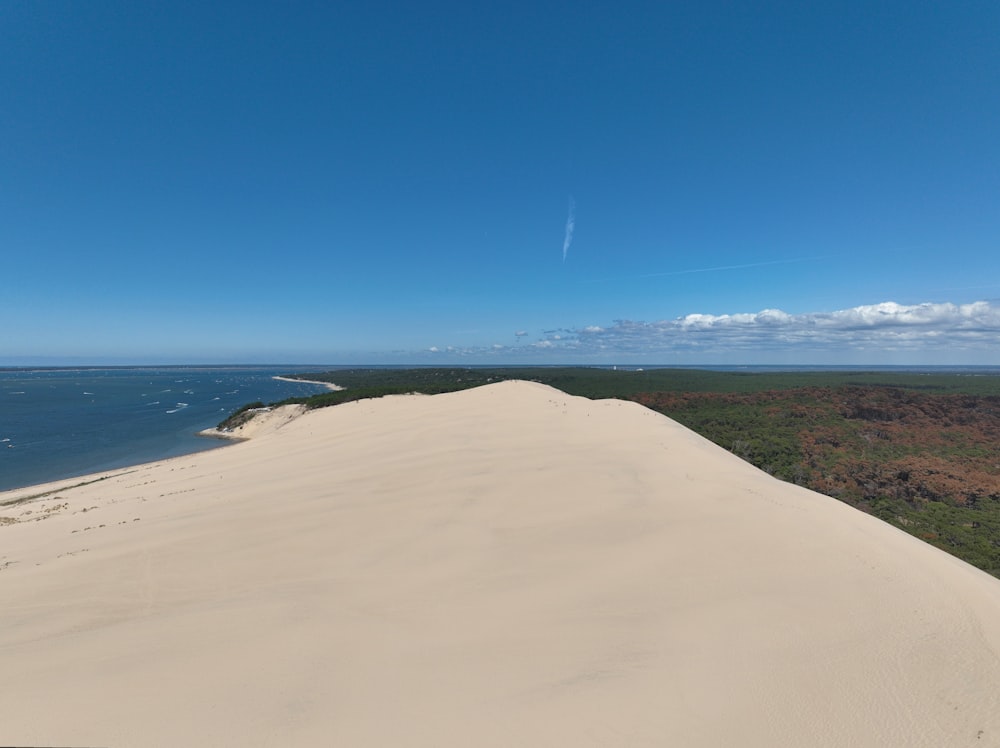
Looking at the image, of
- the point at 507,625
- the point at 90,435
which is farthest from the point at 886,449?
the point at 90,435

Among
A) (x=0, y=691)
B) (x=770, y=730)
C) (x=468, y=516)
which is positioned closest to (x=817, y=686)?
(x=770, y=730)

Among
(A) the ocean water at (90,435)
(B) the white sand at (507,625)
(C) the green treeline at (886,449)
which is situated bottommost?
(A) the ocean water at (90,435)

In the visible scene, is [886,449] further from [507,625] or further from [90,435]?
[90,435]

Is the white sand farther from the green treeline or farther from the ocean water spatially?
A: the ocean water

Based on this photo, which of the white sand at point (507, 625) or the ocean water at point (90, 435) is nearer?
the white sand at point (507, 625)

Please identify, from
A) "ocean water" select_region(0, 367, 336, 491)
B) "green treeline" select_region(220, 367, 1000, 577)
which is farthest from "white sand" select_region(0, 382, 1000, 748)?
"ocean water" select_region(0, 367, 336, 491)

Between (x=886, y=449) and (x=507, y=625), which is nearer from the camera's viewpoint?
(x=507, y=625)

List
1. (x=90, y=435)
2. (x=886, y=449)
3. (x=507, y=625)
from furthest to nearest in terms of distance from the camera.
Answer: (x=90, y=435), (x=886, y=449), (x=507, y=625)

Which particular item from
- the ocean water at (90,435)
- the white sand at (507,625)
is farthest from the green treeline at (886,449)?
the ocean water at (90,435)

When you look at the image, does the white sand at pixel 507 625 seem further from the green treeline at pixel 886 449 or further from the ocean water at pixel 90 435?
the ocean water at pixel 90 435

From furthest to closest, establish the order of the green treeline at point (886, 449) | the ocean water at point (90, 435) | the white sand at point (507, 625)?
the ocean water at point (90, 435) → the green treeline at point (886, 449) → the white sand at point (507, 625)
